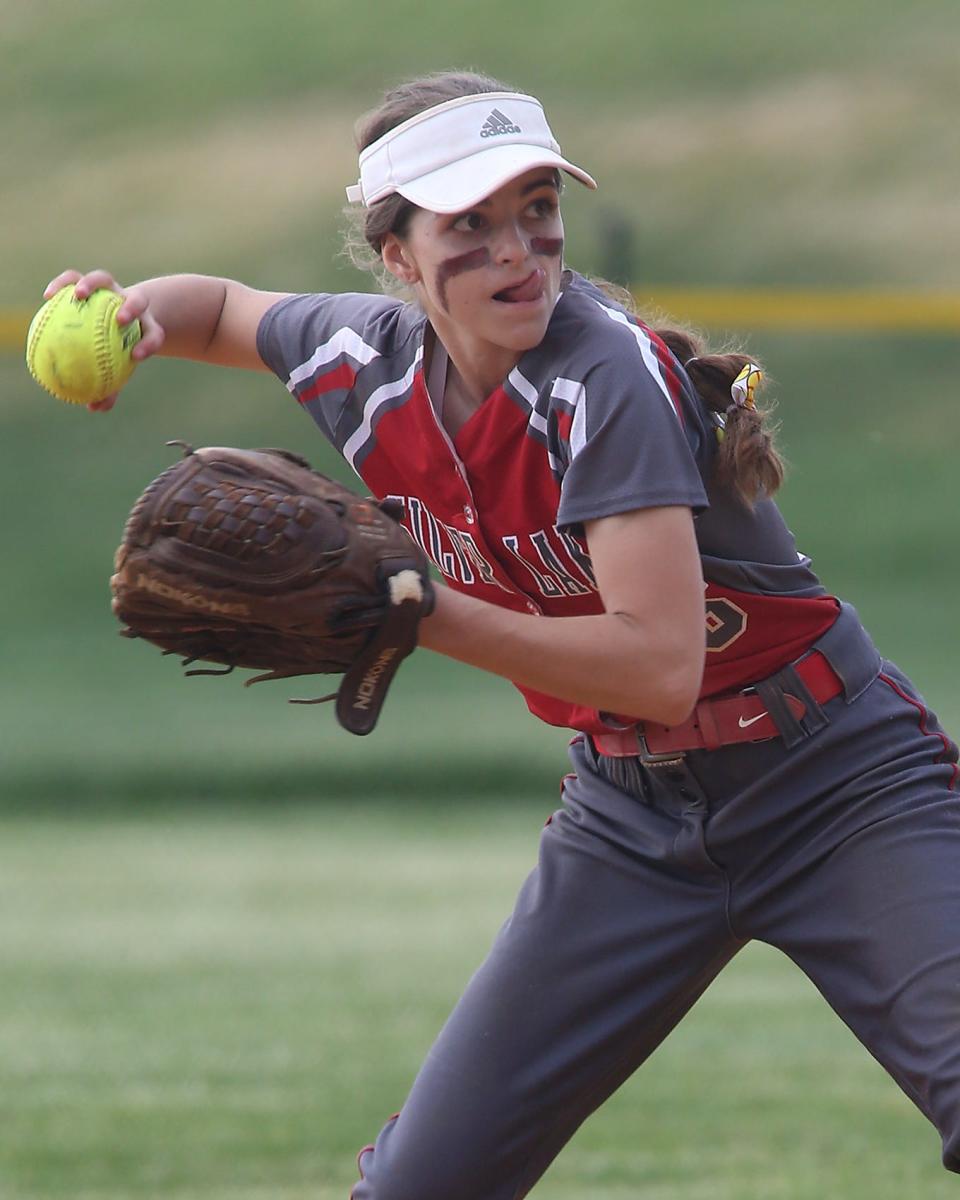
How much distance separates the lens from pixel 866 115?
1362 cm

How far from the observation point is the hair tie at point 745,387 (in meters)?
2.44

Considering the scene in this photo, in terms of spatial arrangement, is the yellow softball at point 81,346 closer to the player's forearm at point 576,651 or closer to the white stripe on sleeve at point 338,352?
the white stripe on sleeve at point 338,352

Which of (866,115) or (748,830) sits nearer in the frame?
(748,830)

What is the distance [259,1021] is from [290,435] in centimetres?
A: 799

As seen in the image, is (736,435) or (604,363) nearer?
(604,363)

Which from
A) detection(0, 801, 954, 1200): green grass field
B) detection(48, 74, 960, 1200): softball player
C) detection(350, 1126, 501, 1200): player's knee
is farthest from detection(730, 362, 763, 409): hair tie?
detection(0, 801, 954, 1200): green grass field

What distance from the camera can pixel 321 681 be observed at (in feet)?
32.1

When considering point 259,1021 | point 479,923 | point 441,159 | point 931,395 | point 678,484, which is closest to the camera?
point 678,484

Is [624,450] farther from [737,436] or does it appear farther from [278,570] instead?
[278,570]

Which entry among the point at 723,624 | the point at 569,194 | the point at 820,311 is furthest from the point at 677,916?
the point at 569,194

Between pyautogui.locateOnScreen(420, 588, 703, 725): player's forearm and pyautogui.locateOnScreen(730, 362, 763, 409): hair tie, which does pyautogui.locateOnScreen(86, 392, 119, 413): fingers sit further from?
pyautogui.locateOnScreen(730, 362, 763, 409): hair tie

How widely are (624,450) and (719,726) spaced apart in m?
0.51

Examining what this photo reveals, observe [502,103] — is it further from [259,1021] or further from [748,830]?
[259,1021]

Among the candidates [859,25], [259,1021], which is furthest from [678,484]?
[859,25]
